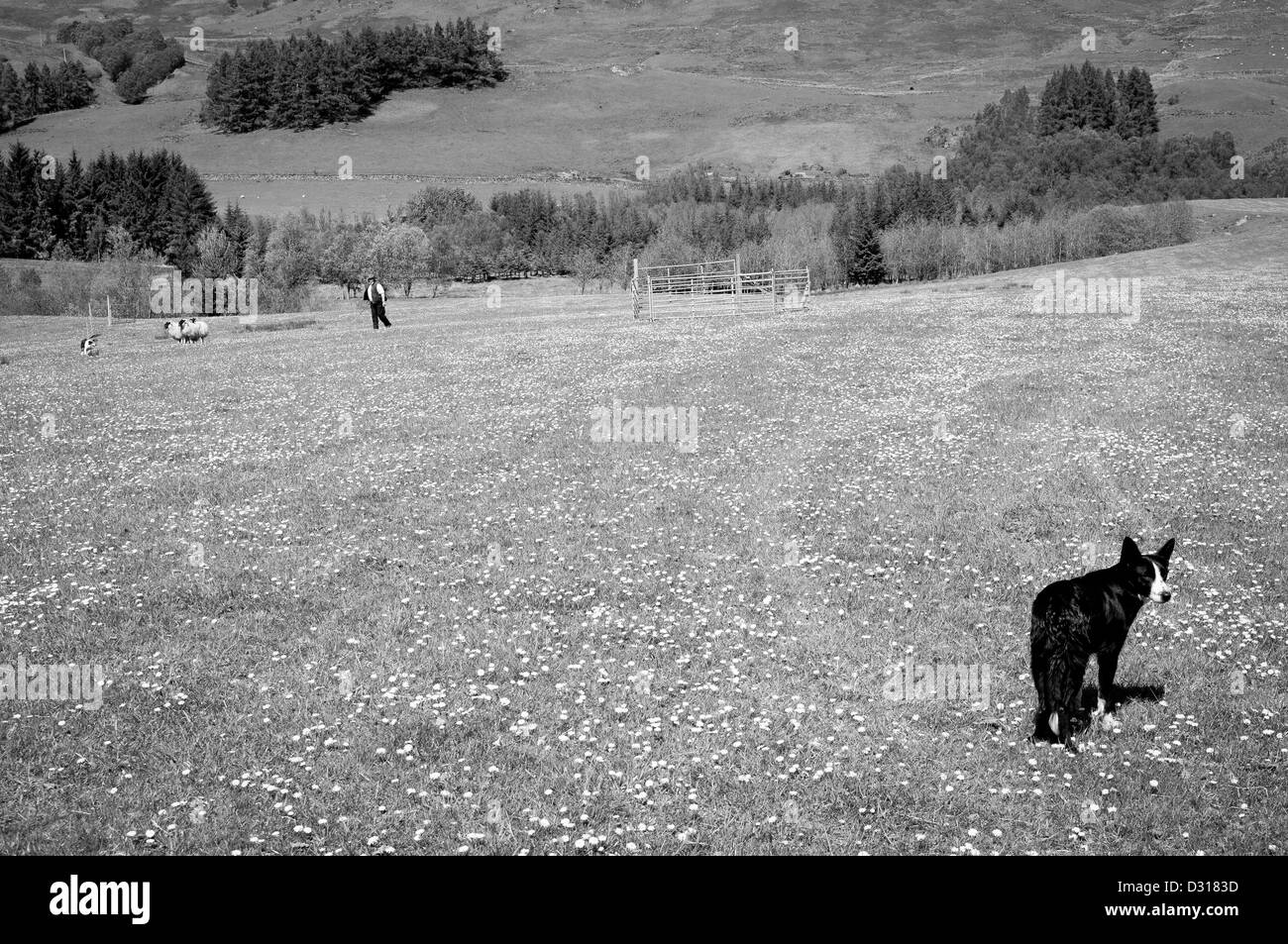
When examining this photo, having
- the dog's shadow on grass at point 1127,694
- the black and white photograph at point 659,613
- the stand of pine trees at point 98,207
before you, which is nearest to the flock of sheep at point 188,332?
the black and white photograph at point 659,613

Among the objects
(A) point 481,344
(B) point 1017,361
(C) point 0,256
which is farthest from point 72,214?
(B) point 1017,361

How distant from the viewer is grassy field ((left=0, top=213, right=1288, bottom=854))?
8.46 m

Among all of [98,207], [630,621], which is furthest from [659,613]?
[98,207]

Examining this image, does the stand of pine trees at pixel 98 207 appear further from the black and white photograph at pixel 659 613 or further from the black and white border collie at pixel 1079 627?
the black and white border collie at pixel 1079 627

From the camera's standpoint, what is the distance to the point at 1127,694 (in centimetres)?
1059

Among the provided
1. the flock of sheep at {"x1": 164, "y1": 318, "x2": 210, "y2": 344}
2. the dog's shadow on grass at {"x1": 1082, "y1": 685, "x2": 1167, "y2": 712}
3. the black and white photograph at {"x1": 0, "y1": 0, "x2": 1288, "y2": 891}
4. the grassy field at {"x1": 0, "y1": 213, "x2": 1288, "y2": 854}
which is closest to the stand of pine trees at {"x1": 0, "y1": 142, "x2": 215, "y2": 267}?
the flock of sheep at {"x1": 164, "y1": 318, "x2": 210, "y2": 344}

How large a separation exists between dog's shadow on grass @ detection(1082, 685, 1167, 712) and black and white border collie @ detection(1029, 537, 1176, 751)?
462mm

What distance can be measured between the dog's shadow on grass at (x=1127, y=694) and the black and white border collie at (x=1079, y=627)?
46 centimetres

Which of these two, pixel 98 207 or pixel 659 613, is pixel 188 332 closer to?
pixel 659 613

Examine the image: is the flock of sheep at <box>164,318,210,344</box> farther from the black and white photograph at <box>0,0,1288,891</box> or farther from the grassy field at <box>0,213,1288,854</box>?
the grassy field at <box>0,213,1288,854</box>

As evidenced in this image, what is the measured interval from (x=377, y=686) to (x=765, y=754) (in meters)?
4.42

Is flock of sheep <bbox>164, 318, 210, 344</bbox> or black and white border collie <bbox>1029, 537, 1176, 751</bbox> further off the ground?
flock of sheep <bbox>164, 318, 210, 344</bbox>

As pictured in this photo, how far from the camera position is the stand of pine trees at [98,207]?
5768 inches

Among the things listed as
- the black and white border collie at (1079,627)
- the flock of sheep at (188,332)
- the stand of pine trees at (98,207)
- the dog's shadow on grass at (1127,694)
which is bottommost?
the dog's shadow on grass at (1127,694)
